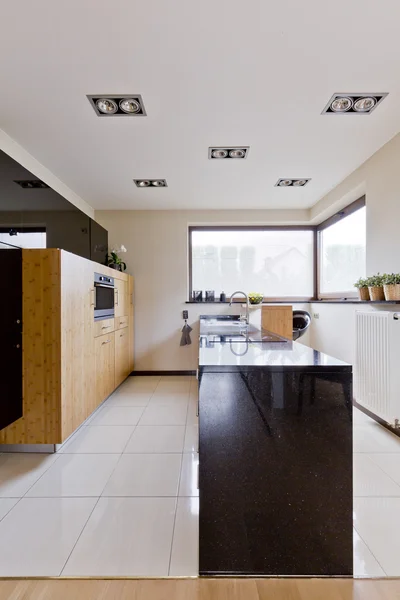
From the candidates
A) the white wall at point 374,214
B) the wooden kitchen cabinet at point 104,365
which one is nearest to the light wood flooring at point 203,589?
the wooden kitchen cabinet at point 104,365

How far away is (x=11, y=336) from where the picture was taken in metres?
2.08

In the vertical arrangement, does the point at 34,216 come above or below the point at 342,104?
below

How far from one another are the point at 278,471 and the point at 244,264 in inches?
150

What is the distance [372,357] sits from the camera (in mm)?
2604

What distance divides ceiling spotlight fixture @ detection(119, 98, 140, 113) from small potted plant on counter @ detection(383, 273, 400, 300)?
2.41 m

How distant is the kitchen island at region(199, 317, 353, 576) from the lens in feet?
3.77

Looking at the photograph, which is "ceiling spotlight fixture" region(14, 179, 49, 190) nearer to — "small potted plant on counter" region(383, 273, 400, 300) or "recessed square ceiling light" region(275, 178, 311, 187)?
"recessed square ceiling light" region(275, 178, 311, 187)

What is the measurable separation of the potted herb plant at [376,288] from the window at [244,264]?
2.00 meters

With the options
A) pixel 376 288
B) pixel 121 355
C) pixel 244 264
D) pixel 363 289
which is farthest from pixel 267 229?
pixel 121 355

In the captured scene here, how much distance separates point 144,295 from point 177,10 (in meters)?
3.43

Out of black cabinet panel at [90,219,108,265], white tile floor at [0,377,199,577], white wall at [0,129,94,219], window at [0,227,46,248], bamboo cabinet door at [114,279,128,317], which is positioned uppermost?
white wall at [0,129,94,219]

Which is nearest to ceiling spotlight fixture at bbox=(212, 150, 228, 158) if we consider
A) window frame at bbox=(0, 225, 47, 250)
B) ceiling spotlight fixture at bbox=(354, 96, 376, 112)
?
ceiling spotlight fixture at bbox=(354, 96, 376, 112)

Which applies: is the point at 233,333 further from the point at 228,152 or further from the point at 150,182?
the point at 150,182

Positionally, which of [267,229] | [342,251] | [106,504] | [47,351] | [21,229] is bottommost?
[106,504]
